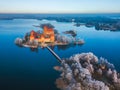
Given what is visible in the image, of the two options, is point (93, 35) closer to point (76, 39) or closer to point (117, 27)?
point (76, 39)

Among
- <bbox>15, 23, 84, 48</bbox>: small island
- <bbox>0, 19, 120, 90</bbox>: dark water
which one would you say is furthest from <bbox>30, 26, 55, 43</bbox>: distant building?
<bbox>0, 19, 120, 90</bbox>: dark water

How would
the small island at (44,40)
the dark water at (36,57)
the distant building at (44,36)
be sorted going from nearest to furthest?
the dark water at (36,57) < the small island at (44,40) < the distant building at (44,36)

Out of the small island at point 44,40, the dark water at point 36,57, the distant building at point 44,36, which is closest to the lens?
the dark water at point 36,57

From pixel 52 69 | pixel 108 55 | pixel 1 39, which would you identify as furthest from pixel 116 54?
pixel 1 39

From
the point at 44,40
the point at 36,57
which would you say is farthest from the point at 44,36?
the point at 36,57

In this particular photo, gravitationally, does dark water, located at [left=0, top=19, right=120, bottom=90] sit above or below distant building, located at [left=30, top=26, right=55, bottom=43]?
below

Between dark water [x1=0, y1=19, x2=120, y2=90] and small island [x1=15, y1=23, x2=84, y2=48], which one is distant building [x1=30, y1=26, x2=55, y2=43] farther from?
dark water [x1=0, y1=19, x2=120, y2=90]

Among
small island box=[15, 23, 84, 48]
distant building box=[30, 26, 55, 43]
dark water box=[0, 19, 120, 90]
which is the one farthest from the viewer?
distant building box=[30, 26, 55, 43]

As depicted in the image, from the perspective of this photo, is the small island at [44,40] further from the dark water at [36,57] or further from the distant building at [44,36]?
the dark water at [36,57]

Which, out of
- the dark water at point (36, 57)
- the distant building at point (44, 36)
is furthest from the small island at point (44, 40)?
the dark water at point (36, 57)
